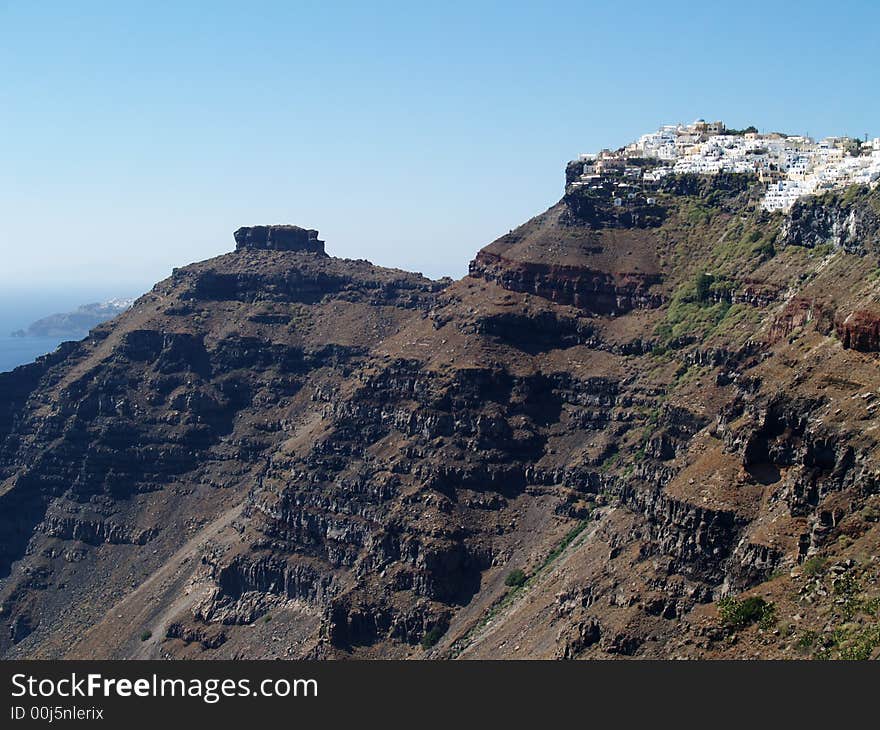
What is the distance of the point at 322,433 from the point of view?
656ft

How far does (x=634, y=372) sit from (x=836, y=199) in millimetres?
32833

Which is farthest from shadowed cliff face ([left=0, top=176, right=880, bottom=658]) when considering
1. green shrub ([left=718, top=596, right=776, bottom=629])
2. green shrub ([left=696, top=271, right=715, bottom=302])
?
green shrub ([left=718, top=596, right=776, bottom=629])

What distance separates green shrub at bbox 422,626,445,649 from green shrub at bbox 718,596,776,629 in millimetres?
56830

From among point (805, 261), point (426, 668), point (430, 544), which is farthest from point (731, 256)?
point (426, 668)

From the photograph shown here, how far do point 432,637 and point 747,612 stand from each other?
61001 mm

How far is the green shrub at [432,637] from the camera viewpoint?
524ft

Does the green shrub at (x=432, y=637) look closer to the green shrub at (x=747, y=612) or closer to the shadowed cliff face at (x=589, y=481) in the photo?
the shadowed cliff face at (x=589, y=481)

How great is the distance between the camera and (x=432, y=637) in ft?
526

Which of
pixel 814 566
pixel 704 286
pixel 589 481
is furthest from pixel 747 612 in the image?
pixel 704 286

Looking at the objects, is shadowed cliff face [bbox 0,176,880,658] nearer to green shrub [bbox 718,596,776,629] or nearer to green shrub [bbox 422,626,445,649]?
green shrub [bbox 422,626,445,649]

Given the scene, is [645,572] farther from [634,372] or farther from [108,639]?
[108,639]

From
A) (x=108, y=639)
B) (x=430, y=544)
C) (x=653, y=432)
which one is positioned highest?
(x=653, y=432)

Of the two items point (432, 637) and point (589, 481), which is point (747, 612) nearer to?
point (432, 637)

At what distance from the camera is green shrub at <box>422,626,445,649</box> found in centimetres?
15975
